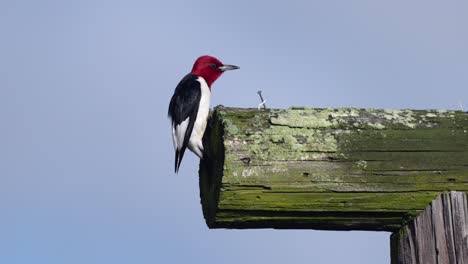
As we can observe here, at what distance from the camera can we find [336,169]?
83.5 inches

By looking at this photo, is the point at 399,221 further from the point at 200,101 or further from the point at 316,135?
the point at 200,101

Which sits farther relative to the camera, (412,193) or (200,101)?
(200,101)

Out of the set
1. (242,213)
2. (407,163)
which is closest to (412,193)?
(407,163)

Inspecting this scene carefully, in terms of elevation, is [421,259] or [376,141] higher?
[376,141]

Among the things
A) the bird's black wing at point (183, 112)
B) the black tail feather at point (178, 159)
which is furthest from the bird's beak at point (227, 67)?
the black tail feather at point (178, 159)

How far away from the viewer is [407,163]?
215cm

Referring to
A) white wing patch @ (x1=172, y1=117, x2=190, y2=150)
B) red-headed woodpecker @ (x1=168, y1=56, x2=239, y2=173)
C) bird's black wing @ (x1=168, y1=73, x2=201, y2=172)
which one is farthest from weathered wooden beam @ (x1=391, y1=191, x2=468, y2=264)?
white wing patch @ (x1=172, y1=117, x2=190, y2=150)

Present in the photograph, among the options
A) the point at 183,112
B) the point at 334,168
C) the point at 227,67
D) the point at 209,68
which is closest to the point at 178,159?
the point at 183,112

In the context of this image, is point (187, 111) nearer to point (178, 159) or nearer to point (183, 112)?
point (183, 112)

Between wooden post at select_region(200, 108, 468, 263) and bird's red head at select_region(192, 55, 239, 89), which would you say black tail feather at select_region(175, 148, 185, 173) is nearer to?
bird's red head at select_region(192, 55, 239, 89)

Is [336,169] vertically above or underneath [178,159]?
underneath

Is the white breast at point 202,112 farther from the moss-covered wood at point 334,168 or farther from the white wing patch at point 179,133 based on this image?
the moss-covered wood at point 334,168

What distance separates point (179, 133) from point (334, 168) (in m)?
3.61

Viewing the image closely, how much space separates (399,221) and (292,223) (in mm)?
273
